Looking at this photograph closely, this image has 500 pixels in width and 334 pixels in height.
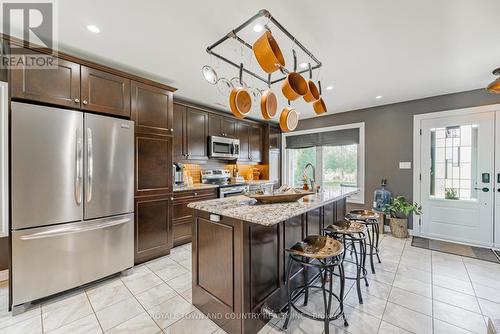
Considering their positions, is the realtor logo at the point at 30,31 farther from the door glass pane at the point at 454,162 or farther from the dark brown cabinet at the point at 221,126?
the door glass pane at the point at 454,162

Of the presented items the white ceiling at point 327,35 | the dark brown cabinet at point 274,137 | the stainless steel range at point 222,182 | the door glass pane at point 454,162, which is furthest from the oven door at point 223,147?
the door glass pane at point 454,162

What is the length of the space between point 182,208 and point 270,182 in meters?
2.53

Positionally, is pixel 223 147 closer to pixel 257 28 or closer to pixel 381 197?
pixel 257 28

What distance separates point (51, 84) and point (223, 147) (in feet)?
9.20

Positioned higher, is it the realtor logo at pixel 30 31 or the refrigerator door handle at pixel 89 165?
the realtor logo at pixel 30 31

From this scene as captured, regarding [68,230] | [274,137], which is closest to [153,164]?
[68,230]

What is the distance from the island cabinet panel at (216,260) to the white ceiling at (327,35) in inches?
69.1

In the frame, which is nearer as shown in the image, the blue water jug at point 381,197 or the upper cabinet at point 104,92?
the upper cabinet at point 104,92

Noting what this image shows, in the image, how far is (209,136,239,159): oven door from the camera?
4215 mm

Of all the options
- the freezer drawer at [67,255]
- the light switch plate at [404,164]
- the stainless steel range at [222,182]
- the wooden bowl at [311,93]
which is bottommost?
the freezer drawer at [67,255]

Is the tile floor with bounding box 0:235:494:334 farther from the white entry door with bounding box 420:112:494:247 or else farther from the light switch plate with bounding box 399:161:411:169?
the light switch plate with bounding box 399:161:411:169

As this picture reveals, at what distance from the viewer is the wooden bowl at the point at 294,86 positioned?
5.68 feet

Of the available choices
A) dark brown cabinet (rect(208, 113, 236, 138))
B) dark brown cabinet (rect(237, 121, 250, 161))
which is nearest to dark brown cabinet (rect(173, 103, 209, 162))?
dark brown cabinet (rect(208, 113, 236, 138))

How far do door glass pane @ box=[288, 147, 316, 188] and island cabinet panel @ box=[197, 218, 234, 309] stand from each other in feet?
13.4
